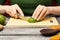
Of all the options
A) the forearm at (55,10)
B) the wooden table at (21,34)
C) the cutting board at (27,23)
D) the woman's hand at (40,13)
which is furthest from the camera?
the forearm at (55,10)

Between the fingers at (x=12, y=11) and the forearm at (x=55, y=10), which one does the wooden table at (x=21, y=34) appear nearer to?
the fingers at (x=12, y=11)

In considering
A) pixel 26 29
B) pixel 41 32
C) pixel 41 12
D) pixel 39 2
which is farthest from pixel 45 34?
pixel 39 2

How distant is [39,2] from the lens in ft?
4.78

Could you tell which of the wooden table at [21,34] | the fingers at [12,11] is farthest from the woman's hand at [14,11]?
the wooden table at [21,34]

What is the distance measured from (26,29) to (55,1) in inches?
22.9

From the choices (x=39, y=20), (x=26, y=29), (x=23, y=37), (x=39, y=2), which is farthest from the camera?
(x=39, y=2)

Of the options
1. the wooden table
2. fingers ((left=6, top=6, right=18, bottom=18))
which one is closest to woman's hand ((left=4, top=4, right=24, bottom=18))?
fingers ((left=6, top=6, right=18, bottom=18))

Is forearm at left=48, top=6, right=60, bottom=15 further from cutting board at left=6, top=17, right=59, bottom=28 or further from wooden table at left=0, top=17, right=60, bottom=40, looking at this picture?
wooden table at left=0, top=17, right=60, bottom=40

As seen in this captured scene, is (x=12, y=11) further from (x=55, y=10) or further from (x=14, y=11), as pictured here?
(x=55, y=10)

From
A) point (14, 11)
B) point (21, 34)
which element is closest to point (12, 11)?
point (14, 11)

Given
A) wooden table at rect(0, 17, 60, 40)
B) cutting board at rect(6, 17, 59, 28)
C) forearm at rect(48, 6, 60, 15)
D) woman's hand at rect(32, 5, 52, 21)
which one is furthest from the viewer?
forearm at rect(48, 6, 60, 15)

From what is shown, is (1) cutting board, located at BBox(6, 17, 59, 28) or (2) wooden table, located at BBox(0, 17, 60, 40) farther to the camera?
(1) cutting board, located at BBox(6, 17, 59, 28)

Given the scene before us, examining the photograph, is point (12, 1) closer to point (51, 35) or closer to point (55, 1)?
point (55, 1)

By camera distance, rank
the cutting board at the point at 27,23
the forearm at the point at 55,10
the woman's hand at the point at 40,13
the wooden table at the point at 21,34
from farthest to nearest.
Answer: the forearm at the point at 55,10, the woman's hand at the point at 40,13, the cutting board at the point at 27,23, the wooden table at the point at 21,34
